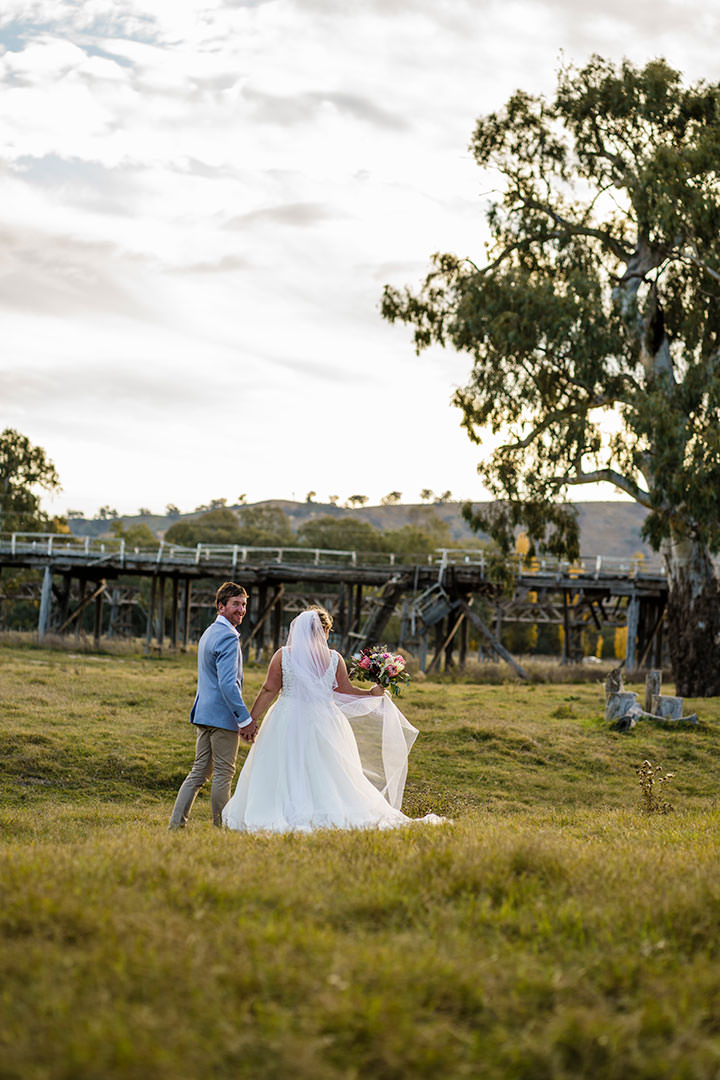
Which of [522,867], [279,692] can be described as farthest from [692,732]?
[522,867]

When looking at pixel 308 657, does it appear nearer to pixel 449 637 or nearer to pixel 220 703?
pixel 220 703

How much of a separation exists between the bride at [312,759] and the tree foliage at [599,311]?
12.8m

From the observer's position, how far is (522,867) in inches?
208

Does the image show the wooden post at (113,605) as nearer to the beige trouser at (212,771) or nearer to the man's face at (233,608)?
the beige trouser at (212,771)

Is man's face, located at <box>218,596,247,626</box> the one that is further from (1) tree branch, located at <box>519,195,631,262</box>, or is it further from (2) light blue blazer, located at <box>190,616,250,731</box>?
(1) tree branch, located at <box>519,195,631,262</box>

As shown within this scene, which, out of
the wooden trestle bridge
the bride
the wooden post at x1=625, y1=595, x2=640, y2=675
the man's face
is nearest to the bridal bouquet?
the bride

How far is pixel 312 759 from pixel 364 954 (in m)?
4.34

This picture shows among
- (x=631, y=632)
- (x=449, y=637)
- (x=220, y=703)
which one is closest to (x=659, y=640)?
(x=631, y=632)

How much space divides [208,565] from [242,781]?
3097 centimetres

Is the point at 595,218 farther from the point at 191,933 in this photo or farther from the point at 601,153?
the point at 191,933

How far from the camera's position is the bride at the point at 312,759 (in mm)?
7820

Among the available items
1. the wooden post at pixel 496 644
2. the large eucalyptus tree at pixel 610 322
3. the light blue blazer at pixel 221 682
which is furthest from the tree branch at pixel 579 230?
the light blue blazer at pixel 221 682

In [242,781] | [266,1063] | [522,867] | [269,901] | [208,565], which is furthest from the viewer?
[208,565]

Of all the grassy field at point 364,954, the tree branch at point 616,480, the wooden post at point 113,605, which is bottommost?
the wooden post at point 113,605
